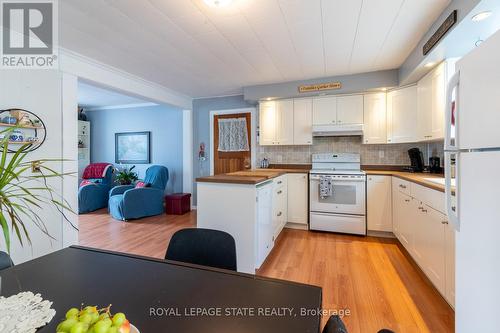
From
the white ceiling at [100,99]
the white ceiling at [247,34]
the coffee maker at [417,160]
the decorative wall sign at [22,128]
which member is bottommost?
the coffee maker at [417,160]

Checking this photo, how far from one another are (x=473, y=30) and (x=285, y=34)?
4.93 feet

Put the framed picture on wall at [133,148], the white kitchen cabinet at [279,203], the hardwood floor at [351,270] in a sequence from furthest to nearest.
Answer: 1. the framed picture on wall at [133,148]
2. the white kitchen cabinet at [279,203]
3. the hardwood floor at [351,270]

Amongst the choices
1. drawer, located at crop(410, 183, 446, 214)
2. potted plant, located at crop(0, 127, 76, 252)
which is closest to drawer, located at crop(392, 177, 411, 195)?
drawer, located at crop(410, 183, 446, 214)

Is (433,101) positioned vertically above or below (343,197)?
above

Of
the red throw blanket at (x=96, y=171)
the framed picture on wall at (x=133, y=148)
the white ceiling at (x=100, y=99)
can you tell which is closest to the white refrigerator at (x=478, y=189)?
the white ceiling at (x=100, y=99)

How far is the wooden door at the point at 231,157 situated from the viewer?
176 inches

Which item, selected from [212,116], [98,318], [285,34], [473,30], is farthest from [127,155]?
[473,30]

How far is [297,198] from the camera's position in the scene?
3.63 m

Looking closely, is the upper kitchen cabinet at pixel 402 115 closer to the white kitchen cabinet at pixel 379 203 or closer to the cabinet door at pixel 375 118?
the cabinet door at pixel 375 118

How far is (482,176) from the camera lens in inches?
37.5

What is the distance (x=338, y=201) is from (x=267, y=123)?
1777 millimetres

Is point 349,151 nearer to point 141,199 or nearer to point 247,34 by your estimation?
point 247,34

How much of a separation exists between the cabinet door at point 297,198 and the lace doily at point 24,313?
3213 millimetres

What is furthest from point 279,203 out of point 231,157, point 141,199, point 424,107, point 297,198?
point 141,199
